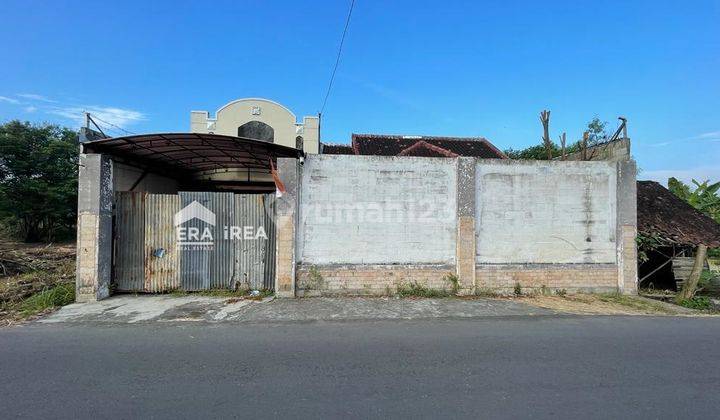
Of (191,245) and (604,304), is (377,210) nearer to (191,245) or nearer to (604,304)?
(191,245)

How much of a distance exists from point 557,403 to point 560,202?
6.10m

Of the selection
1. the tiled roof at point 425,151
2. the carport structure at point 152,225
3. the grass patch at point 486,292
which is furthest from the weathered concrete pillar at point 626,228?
the carport structure at point 152,225

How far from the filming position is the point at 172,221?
8078 mm

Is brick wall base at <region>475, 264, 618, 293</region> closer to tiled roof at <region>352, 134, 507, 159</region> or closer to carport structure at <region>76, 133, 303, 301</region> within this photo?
carport structure at <region>76, 133, 303, 301</region>

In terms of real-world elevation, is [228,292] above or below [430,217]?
below

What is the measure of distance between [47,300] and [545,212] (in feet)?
32.8

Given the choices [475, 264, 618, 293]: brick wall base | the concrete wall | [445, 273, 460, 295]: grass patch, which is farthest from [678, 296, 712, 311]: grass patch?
the concrete wall

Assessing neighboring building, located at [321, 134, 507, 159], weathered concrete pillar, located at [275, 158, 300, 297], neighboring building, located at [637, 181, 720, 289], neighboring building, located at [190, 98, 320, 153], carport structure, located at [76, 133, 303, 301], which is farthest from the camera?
neighboring building, located at [190, 98, 320, 153]

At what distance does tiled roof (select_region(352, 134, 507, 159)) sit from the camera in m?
17.3

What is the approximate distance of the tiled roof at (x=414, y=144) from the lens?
17.3 metres

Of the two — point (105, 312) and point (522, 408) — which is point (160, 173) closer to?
point (105, 312)

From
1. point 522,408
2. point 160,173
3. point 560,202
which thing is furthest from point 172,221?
point 560,202

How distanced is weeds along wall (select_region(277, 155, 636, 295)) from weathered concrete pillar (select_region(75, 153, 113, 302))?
3453 mm

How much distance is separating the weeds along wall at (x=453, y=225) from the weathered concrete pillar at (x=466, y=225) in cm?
2
